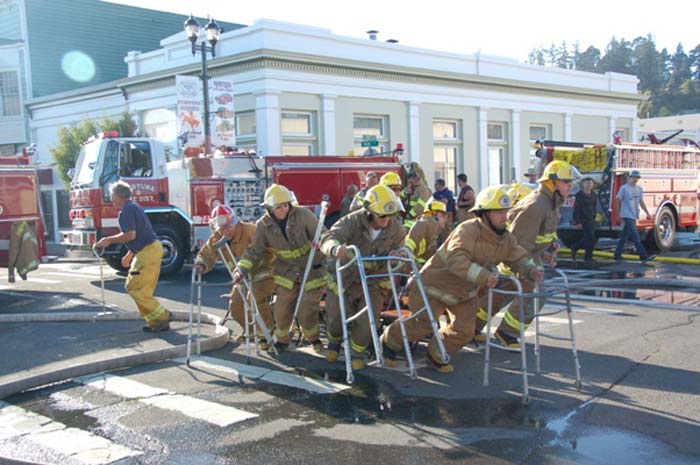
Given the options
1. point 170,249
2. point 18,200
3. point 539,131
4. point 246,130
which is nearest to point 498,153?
point 539,131

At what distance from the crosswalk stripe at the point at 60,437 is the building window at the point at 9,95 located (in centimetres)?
2920

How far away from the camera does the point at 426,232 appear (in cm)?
801

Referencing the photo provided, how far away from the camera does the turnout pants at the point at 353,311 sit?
21.8ft

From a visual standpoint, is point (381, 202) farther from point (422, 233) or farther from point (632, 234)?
point (632, 234)

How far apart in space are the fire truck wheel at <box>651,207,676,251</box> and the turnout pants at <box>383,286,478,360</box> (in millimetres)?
10588

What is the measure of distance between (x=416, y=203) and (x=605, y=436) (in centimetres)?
794

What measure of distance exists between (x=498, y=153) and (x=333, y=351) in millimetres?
23711

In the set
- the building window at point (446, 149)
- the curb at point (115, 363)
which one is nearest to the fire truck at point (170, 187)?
the curb at point (115, 363)

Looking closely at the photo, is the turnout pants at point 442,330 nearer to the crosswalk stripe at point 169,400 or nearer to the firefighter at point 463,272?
the firefighter at point 463,272

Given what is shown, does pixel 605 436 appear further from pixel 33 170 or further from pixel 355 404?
pixel 33 170

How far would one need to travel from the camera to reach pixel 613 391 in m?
5.72

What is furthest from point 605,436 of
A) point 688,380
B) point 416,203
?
point 416,203

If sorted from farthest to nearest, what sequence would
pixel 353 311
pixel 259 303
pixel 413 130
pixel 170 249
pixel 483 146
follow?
pixel 483 146, pixel 413 130, pixel 170 249, pixel 259 303, pixel 353 311

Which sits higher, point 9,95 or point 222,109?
point 9,95
